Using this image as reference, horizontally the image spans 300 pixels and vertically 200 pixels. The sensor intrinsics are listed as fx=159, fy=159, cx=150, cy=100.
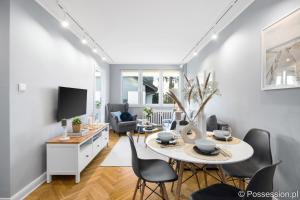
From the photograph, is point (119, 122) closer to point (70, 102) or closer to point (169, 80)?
point (70, 102)

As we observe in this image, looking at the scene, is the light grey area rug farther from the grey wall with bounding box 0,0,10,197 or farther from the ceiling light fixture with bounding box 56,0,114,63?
the ceiling light fixture with bounding box 56,0,114,63

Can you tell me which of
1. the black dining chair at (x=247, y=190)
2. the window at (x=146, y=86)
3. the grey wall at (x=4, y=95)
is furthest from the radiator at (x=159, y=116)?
the black dining chair at (x=247, y=190)

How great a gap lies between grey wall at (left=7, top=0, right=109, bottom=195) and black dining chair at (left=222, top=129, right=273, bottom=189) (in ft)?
8.11

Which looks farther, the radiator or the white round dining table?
the radiator

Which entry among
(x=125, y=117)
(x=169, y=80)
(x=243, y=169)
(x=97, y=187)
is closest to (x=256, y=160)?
(x=243, y=169)

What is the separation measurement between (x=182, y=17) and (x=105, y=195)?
2.96 meters

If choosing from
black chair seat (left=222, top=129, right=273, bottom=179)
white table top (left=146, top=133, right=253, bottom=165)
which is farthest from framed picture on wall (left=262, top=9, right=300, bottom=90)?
white table top (left=146, top=133, right=253, bottom=165)

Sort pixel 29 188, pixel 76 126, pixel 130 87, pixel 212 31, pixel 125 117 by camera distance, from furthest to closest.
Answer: pixel 130 87 < pixel 125 117 < pixel 212 31 < pixel 76 126 < pixel 29 188

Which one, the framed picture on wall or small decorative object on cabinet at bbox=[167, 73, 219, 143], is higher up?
the framed picture on wall

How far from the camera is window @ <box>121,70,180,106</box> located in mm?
6562

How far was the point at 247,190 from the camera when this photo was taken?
1018 mm

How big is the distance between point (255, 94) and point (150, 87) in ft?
15.2

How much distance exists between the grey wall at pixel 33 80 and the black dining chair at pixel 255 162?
2.47 m

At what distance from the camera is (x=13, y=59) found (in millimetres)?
1909
